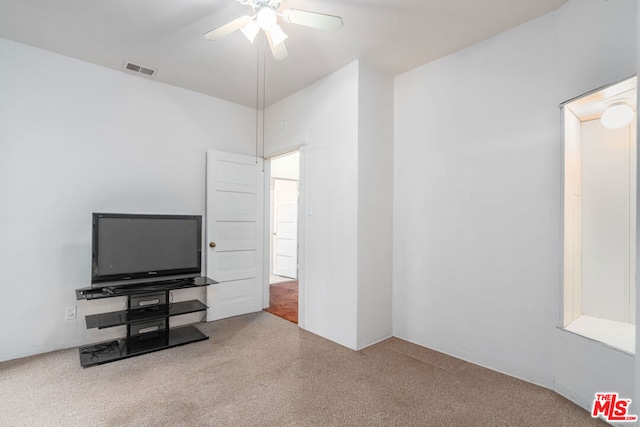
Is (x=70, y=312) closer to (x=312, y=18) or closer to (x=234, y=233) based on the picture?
(x=234, y=233)

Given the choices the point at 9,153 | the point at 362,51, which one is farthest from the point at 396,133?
the point at 9,153

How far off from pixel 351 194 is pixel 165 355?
2.29 metres

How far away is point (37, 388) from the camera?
229 cm

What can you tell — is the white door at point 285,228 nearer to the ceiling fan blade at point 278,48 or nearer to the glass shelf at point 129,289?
the glass shelf at point 129,289

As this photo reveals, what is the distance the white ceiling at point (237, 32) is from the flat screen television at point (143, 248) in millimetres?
1555

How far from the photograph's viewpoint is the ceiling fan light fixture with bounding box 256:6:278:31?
197 cm

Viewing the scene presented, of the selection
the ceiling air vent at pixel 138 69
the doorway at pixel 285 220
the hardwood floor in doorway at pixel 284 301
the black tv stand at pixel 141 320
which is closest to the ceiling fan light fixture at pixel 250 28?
the ceiling air vent at pixel 138 69

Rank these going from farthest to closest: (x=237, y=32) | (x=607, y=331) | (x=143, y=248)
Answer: (x=143, y=248), (x=237, y=32), (x=607, y=331)

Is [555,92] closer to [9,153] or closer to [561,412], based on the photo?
[561,412]

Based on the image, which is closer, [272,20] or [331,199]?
[272,20]

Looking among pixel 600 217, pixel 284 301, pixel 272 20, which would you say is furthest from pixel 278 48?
pixel 284 301

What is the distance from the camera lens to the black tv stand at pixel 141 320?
9.16ft

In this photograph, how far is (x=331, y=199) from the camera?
3312 millimetres

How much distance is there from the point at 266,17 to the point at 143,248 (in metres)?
2.41
